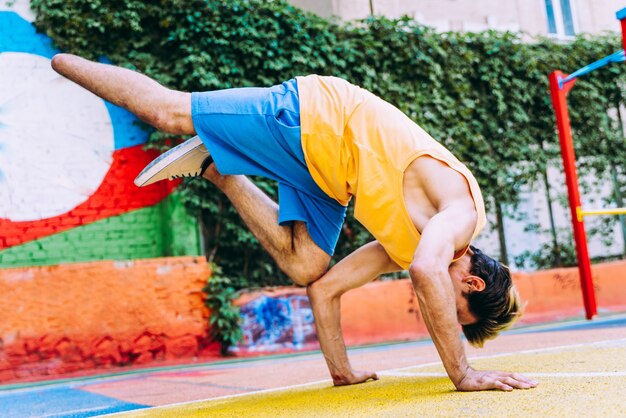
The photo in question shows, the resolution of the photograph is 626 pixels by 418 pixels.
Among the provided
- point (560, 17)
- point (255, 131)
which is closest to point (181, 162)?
point (255, 131)

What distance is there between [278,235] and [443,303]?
2.92 ft

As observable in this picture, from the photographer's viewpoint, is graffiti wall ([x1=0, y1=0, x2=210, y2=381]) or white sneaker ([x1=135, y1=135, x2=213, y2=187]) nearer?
white sneaker ([x1=135, y1=135, x2=213, y2=187])

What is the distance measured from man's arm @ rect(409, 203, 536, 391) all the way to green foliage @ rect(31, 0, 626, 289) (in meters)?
4.00

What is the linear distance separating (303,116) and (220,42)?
3.88m

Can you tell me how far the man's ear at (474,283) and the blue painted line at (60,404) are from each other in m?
1.25

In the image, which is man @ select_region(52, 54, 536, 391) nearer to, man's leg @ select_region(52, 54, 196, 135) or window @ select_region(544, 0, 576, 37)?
man's leg @ select_region(52, 54, 196, 135)

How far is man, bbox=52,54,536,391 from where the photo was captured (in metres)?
Result: 1.87

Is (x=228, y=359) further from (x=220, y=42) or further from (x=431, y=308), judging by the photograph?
(x=431, y=308)

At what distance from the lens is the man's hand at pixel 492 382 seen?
5.69 feet

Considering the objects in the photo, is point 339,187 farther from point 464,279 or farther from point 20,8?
point 20,8

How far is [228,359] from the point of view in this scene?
5070 millimetres

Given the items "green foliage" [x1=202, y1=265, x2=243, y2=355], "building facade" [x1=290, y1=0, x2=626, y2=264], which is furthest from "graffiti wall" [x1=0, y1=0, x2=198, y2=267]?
"building facade" [x1=290, y1=0, x2=626, y2=264]

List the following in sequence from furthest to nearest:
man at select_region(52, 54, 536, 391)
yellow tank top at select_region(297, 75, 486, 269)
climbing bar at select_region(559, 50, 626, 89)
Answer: climbing bar at select_region(559, 50, 626, 89)
yellow tank top at select_region(297, 75, 486, 269)
man at select_region(52, 54, 536, 391)

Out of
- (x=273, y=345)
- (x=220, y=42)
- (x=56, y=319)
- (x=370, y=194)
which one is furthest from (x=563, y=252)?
(x=370, y=194)
